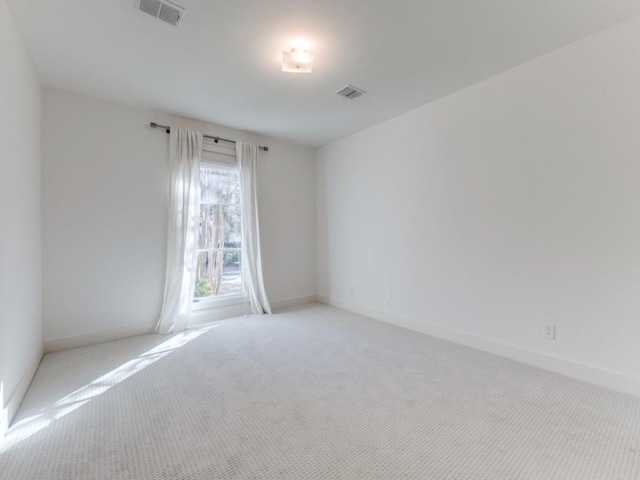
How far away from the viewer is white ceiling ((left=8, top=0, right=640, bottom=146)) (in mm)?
1905

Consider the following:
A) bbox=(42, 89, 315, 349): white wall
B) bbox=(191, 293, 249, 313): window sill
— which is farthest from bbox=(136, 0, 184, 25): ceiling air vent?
bbox=(191, 293, 249, 313): window sill

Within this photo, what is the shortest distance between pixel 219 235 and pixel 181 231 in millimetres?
586

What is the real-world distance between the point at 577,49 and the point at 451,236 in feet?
5.82

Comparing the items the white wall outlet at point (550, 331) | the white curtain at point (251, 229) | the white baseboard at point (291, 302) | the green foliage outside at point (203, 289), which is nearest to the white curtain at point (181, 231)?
the green foliage outside at point (203, 289)

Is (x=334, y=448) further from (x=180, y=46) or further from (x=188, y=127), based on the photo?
(x=188, y=127)

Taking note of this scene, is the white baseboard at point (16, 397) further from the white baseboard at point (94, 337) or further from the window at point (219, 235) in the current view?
the window at point (219, 235)

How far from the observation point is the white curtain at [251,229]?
4.07 m

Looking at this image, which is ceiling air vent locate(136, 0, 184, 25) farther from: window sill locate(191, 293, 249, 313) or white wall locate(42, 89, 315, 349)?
window sill locate(191, 293, 249, 313)

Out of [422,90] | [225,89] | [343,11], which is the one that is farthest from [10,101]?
[422,90]

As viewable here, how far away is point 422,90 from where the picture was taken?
9.71 feet

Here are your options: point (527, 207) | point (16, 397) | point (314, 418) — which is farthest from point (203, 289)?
point (527, 207)

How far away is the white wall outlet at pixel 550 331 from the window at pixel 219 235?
3.48m

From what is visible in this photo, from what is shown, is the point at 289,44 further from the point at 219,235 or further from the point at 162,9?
the point at 219,235

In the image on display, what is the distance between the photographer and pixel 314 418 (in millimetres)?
1801
